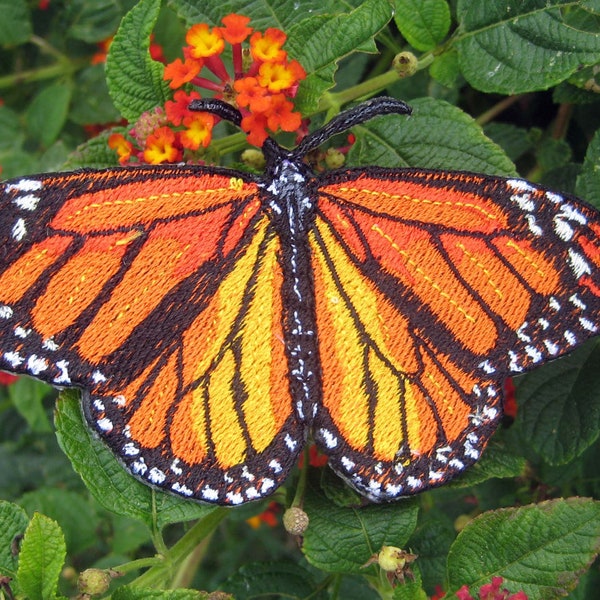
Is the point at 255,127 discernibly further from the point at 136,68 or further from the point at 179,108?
the point at 136,68

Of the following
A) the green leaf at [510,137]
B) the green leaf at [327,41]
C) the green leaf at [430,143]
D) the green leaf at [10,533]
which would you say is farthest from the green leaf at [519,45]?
the green leaf at [10,533]

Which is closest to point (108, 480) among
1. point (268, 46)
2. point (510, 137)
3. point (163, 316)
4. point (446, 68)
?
point (163, 316)

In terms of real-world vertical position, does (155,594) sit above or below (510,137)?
below

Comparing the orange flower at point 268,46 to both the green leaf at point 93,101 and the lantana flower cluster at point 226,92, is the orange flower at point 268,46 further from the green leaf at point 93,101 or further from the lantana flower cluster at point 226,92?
the green leaf at point 93,101

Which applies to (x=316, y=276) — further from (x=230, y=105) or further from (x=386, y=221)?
(x=230, y=105)

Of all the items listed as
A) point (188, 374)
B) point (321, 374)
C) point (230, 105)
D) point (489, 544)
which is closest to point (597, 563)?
point (489, 544)

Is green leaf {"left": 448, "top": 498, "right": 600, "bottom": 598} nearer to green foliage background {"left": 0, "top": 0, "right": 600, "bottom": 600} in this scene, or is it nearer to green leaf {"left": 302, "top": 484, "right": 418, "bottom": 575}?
green foliage background {"left": 0, "top": 0, "right": 600, "bottom": 600}

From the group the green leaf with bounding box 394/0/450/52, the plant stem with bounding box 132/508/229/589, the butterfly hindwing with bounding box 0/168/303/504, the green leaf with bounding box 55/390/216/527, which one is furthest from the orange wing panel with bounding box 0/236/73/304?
the green leaf with bounding box 394/0/450/52
